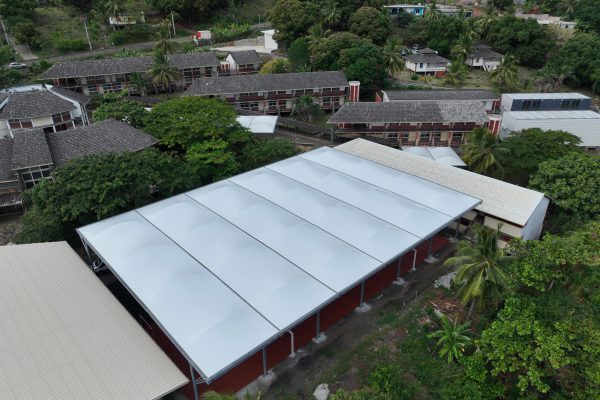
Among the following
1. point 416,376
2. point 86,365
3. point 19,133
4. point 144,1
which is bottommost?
point 416,376

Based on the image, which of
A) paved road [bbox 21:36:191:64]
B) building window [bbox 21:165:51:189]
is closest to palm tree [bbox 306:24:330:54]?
paved road [bbox 21:36:191:64]

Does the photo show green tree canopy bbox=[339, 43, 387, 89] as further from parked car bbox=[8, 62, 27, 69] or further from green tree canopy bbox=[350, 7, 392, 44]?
parked car bbox=[8, 62, 27, 69]

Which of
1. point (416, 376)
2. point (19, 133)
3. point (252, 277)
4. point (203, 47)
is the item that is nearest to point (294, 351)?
point (252, 277)

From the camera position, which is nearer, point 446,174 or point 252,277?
point 252,277

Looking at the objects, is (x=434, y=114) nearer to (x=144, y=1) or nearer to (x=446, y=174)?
(x=446, y=174)

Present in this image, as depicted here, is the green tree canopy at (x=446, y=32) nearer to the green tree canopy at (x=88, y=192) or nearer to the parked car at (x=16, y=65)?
the green tree canopy at (x=88, y=192)

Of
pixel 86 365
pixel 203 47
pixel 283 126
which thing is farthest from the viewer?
pixel 203 47

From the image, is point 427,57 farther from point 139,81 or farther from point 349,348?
point 349,348

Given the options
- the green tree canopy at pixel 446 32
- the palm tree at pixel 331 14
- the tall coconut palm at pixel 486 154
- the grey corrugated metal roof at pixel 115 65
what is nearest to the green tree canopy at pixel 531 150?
the tall coconut palm at pixel 486 154
